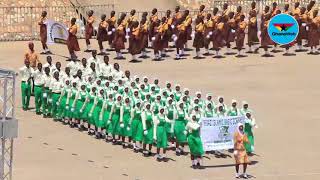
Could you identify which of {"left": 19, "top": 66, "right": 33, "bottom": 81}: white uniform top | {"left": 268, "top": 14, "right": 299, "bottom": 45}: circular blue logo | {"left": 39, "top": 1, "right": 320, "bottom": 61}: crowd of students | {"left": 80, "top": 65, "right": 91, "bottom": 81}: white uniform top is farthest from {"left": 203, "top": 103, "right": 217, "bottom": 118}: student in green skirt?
{"left": 268, "top": 14, "right": 299, "bottom": 45}: circular blue logo

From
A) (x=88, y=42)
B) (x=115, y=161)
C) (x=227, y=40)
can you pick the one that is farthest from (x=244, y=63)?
(x=115, y=161)

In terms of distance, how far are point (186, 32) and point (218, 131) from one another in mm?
12237

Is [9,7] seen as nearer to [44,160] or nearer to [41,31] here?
[41,31]

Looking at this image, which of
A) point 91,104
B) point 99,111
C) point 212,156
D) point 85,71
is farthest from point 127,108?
point 85,71

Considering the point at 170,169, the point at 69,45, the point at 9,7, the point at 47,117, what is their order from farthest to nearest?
the point at 9,7
the point at 69,45
the point at 47,117
the point at 170,169

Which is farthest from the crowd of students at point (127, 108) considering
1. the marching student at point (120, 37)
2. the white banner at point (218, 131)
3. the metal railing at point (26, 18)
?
the metal railing at point (26, 18)

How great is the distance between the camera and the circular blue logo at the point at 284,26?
3788cm

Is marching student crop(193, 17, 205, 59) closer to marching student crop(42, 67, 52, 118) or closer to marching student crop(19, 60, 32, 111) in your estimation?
marching student crop(19, 60, 32, 111)

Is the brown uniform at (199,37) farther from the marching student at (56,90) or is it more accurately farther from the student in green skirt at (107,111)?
the student in green skirt at (107,111)

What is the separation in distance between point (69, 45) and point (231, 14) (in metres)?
5.76

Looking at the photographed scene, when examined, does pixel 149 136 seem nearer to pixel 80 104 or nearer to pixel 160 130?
pixel 160 130

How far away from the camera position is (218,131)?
26.0 m

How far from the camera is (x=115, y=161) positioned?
2633cm

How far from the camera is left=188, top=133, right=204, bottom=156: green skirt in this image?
25.3 metres
